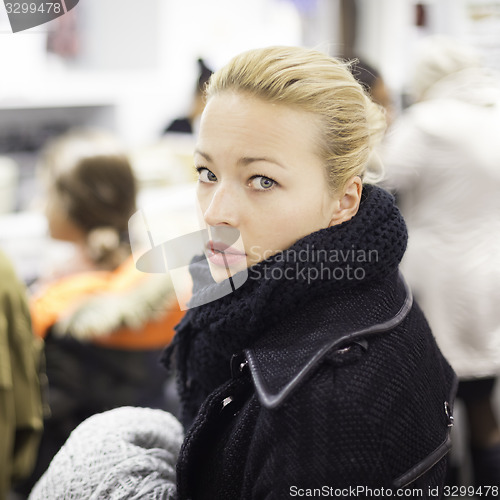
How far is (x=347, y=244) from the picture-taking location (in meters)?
0.66

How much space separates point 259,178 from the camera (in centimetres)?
66

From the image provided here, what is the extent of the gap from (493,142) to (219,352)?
1127 mm

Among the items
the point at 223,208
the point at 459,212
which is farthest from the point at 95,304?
the point at 459,212

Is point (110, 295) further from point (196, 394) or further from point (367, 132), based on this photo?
point (367, 132)

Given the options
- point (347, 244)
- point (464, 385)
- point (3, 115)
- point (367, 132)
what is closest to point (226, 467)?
point (347, 244)

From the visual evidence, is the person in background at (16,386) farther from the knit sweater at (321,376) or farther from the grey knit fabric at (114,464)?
the knit sweater at (321,376)

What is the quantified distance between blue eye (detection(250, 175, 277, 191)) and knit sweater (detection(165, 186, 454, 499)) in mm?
75

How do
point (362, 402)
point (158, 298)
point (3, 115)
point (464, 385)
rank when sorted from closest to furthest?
1. point (362, 402)
2. point (158, 298)
3. point (464, 385)
4. point (3, 115)

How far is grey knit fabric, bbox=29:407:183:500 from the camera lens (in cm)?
71

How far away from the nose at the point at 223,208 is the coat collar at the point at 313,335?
0.14 meters

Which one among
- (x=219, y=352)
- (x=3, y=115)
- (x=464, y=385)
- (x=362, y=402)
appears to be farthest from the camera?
(x=3, y=115)

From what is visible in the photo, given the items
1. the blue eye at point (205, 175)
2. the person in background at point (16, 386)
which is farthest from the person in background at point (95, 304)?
the blue eye at point (205, 175)

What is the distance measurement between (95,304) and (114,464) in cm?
71

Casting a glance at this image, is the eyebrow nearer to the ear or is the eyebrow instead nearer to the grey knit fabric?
the ear
